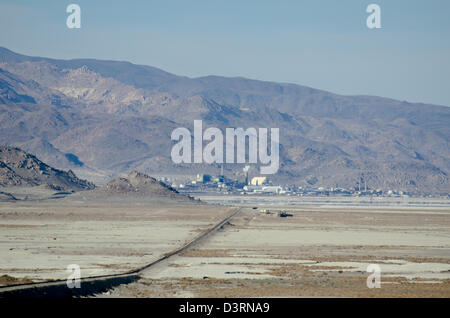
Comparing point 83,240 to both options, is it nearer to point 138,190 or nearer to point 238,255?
point 238,255

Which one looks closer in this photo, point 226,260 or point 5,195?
point 226,260

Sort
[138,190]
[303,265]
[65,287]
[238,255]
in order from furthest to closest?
[138,190] → [238,255] → [303,265] → [65,287]

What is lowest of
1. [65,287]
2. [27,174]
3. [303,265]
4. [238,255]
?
[238,255]

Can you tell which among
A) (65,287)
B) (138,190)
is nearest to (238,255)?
(65,287)

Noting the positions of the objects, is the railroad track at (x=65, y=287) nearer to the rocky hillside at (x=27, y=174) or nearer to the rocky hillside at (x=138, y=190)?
the rocky hillside at (x=138, y=190)
